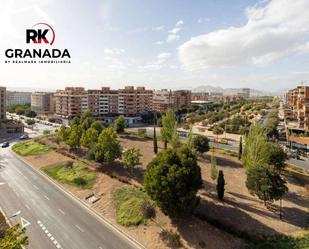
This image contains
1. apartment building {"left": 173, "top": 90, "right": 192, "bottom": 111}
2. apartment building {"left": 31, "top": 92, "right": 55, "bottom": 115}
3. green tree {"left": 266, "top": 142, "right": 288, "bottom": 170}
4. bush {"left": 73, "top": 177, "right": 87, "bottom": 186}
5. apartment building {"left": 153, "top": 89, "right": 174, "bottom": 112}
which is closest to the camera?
green tree {"left": 266, "top": 142, "right": 288, "bottom": 170}

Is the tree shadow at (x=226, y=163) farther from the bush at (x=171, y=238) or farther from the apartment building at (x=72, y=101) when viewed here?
the apartment building at (x=72, y=101)

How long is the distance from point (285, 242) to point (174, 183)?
11.3m

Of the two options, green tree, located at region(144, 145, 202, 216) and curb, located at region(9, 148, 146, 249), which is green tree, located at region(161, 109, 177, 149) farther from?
green tree, located at region(144, 145, 202, 216)

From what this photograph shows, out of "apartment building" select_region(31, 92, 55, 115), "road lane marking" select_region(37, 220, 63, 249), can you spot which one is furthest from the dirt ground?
"apartment building" select_region(31, 92, 55, 115)

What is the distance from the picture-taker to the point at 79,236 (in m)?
24.7

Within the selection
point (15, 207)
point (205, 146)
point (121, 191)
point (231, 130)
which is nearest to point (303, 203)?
point (205, 146)

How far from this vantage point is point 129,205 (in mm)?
29125

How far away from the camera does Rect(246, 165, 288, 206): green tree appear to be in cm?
2647

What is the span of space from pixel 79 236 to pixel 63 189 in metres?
12.7

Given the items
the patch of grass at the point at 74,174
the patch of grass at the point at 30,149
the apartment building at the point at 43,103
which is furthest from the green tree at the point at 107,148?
the apartment building at the point at 43,103

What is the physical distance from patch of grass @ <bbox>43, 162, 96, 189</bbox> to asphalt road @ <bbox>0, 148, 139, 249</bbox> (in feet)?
6.12

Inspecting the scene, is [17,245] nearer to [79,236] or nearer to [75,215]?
[79,236]

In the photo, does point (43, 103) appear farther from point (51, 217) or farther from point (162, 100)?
point (51, 217)

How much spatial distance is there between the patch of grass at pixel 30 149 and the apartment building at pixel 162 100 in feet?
238
